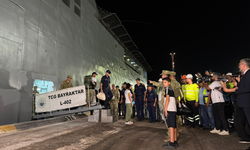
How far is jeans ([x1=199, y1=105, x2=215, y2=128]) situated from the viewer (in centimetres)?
474

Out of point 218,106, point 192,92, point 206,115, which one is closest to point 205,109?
point 206,115

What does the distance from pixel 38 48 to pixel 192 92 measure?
23.4 feet

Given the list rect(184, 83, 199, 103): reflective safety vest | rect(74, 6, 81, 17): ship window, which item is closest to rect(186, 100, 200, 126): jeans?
rect(184, 83, 199, 103): reflective safety vest

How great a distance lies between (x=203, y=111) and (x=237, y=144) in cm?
203

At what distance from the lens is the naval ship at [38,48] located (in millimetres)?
5387

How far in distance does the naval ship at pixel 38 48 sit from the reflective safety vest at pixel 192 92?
21.3 feet

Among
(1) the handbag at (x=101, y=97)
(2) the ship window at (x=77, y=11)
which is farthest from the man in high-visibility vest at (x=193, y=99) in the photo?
(2) the ship window at (x=77, y=11)

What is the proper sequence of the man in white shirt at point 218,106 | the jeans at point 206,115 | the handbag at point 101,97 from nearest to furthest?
the man in white shirt at point 218,106 < the jeans at point 206,115 < the handbag at point 101,97

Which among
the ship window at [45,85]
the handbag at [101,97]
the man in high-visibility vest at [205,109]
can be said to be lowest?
the man in high-visibility vest at [205,109]

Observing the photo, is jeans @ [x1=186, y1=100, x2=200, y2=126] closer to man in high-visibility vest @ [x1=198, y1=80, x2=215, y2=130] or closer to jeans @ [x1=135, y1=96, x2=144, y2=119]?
man in high-visibility vest @ [x1=198, y1=80, x2=215, y2=130]

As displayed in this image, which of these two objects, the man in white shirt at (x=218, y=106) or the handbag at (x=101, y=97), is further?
the handbag at (x=101, y=97)

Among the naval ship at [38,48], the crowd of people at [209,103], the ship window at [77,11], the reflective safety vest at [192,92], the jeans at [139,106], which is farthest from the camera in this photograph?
the ship window at [77,11]

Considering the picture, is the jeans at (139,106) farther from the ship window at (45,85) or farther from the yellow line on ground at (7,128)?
the ship window at (45,85)

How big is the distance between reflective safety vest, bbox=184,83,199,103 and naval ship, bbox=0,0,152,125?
6.50 meters
